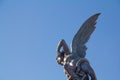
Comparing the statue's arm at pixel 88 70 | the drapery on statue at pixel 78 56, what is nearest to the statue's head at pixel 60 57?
the drapery on statue at pixel 78 56

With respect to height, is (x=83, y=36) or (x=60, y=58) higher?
(x=83, y=36)

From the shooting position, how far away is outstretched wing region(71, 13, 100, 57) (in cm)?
1973

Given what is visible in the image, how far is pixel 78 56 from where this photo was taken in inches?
770

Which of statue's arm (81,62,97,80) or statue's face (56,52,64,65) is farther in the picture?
statue's face (56,52,64,65)

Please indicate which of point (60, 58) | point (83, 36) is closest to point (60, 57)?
point (60, 58)

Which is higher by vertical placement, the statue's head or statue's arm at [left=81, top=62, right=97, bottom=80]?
the statue's head

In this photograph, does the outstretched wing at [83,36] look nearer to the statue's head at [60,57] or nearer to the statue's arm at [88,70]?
the statue's head at [60,57]

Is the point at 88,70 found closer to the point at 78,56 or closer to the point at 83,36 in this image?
the point at 78,56

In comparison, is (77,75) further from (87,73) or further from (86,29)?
(86,29)

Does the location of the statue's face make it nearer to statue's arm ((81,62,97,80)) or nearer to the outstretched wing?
the outstretched wing

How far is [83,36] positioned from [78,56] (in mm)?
829

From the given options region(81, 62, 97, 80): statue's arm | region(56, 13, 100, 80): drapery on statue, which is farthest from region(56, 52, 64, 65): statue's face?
region(81, 62, 97, 80): statue's arm

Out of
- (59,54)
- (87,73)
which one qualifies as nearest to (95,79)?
(87,73)

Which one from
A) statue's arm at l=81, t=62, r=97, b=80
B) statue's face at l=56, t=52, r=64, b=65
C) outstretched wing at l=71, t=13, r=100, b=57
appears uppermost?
outstretched wing at l=71, t=13, r=100, b=57
